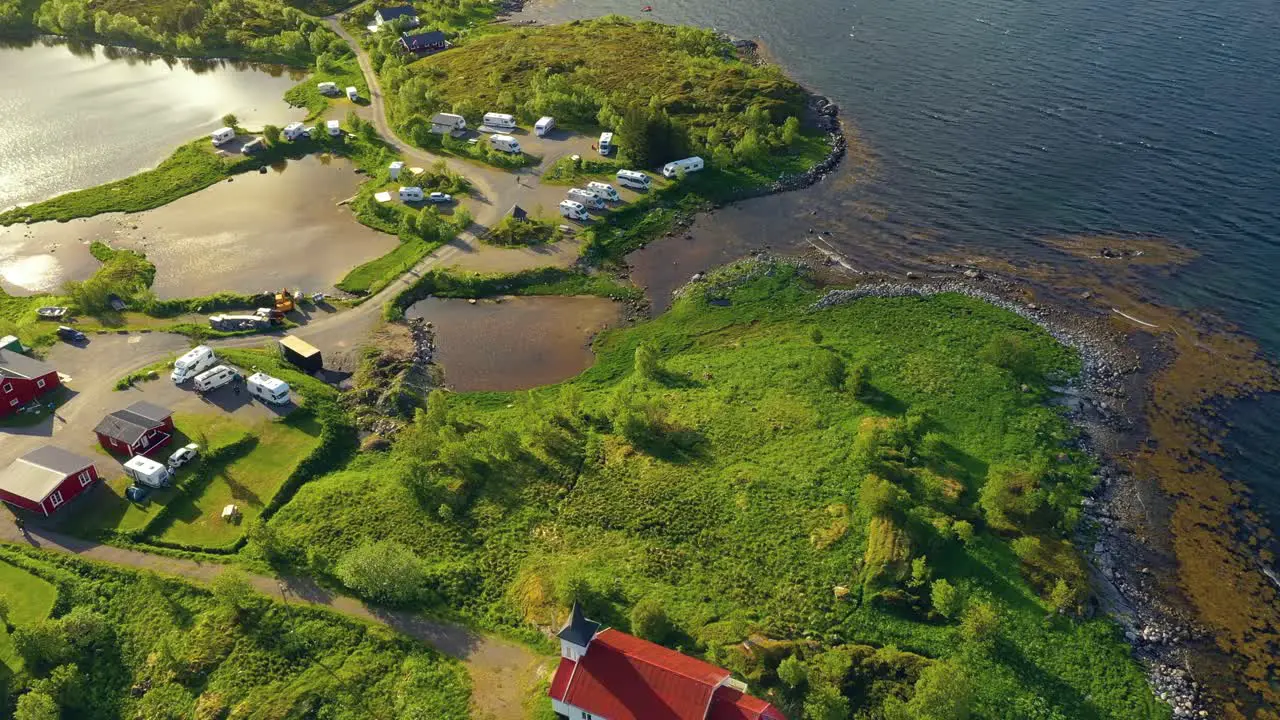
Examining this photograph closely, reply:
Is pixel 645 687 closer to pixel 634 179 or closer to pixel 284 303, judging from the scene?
pixel 284 303

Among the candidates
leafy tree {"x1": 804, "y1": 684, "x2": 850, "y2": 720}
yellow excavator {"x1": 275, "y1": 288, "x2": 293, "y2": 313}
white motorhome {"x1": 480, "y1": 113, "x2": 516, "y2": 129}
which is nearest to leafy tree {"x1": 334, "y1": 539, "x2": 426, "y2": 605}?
leafy tree {"x1": 804, "y1": 684, "x2": 850, "y2": 720}

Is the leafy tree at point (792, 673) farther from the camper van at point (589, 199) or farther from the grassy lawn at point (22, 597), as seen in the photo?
the camper van at point (589, 199)

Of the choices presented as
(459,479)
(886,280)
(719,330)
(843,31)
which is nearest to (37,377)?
(459,479)

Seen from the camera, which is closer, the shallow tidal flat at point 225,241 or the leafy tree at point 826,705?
the leafy tree at point 826,705

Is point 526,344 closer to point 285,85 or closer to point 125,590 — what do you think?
point 125,590

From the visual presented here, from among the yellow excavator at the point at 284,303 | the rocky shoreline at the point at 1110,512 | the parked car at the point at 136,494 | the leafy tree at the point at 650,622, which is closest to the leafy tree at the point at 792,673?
the leafy tree at the point at 650,622

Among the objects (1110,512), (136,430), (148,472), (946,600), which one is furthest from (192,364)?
(1110,512)

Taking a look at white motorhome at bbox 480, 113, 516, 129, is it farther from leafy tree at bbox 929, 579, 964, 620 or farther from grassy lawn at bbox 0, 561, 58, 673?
leafy tree at bbox 929, 579, 964, 620
